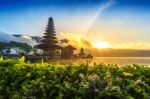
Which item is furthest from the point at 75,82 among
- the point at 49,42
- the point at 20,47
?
the point at 20,47

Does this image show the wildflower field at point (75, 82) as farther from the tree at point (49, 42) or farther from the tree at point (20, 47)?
the tree at point (20, 47)

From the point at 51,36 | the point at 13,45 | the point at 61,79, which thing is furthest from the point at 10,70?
the point at 13,45

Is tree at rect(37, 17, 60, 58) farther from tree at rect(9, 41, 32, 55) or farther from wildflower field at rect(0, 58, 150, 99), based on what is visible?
wildflower field at rect(0, 58, 150, 99)

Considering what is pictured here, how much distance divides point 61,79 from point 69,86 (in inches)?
15.7

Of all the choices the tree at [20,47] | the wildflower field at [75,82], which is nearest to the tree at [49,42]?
the tree at [20,47]

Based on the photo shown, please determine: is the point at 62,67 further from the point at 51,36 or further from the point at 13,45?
the point at 13,45

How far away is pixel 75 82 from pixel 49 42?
59.7 metres

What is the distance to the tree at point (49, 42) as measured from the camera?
2491 inches

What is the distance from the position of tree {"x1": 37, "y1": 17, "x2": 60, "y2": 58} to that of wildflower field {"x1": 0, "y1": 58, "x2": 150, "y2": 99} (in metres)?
54.9

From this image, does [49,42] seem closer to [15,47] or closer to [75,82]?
[15,47]

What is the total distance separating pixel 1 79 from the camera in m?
5.83

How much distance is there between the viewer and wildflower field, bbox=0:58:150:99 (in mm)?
4793

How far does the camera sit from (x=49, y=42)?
212 ft

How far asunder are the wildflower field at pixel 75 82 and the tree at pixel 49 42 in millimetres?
54911
